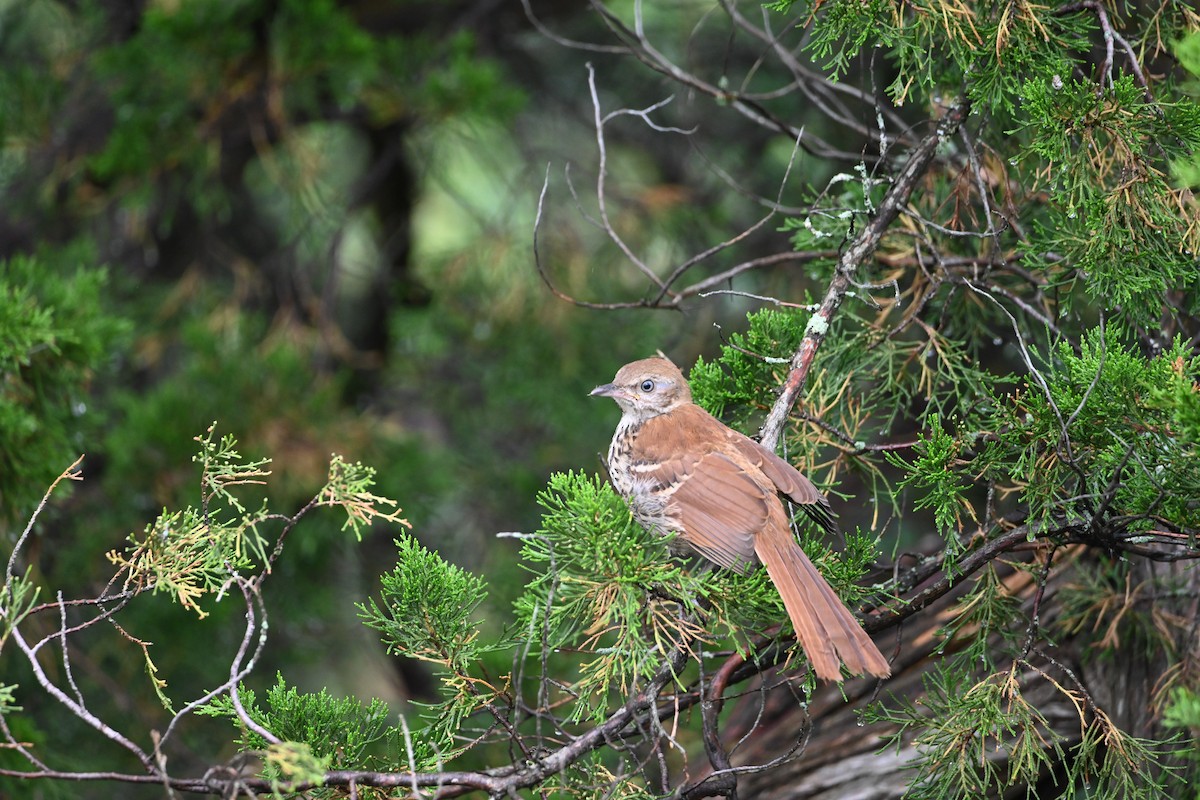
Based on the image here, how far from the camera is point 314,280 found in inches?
282

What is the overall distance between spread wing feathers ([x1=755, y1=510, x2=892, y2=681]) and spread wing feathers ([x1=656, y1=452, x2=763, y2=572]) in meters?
0.21

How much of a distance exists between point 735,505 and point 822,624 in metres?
0.61

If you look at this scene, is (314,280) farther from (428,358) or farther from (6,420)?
(6,420)

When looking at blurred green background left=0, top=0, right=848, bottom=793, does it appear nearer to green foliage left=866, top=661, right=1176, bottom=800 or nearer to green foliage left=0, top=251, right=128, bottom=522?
green foliage left=0, top=251, right=128, bottom=522

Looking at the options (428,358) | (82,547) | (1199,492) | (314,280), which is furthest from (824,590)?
(314,280)

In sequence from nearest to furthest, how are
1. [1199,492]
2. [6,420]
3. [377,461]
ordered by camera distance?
[1199,492], [6,420], [377,461]

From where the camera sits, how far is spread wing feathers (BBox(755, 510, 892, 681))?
2.56 m

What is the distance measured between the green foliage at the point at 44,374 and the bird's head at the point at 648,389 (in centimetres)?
196

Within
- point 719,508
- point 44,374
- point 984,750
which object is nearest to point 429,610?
point 719,508

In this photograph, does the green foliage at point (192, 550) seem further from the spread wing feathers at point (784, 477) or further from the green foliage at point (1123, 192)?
the green foliage at point (1123, 192)

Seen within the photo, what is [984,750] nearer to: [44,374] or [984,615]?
[984,615]

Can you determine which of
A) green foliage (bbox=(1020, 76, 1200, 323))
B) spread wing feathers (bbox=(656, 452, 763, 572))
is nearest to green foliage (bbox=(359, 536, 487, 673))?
spread wing feathers (bbox=(656, 452, 763, 572))

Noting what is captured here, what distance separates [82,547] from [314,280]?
2605mm

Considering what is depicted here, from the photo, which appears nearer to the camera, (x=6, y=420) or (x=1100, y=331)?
(x=1100, y=331)
